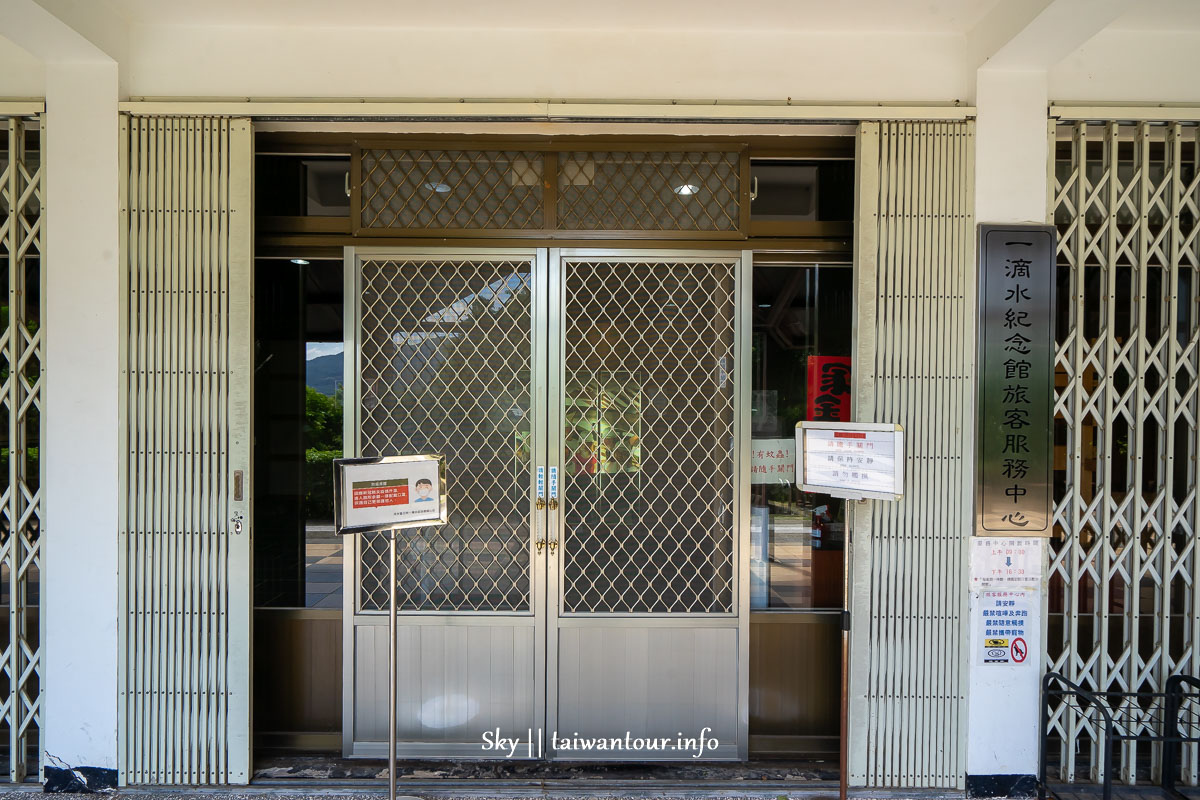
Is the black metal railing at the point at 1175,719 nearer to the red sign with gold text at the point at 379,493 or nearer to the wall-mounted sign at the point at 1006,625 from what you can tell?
the wall-mounted sign at the point at 1006,625

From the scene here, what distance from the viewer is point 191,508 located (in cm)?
308

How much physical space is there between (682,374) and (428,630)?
5.74 ft

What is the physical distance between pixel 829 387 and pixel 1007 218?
1083mm

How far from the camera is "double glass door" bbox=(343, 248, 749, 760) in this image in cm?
328

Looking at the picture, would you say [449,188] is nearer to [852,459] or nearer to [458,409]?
[458,409]

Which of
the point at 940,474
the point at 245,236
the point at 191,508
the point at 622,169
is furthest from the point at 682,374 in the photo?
the point at 191,508

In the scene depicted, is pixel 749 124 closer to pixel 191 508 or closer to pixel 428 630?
pixel 428 630

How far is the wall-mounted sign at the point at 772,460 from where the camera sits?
11.1 ft

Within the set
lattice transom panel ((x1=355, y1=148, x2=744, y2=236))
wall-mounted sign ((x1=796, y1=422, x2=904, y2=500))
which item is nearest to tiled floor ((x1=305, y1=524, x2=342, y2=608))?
lattice transom panel ((x1=355, y1=148, x2=744, y2=236))

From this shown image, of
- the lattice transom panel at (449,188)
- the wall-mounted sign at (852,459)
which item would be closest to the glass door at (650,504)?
the lattice transom panel at (449,188)

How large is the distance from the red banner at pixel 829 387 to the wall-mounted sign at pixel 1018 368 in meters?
0.60

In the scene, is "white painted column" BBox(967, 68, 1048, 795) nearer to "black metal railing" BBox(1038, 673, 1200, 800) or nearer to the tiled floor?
"black metal railing" BBox(1038, 673, 1200, 800)

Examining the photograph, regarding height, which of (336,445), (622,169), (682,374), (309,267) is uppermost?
(622,169)

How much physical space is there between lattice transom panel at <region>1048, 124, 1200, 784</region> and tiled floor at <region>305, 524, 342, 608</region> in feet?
11.3
